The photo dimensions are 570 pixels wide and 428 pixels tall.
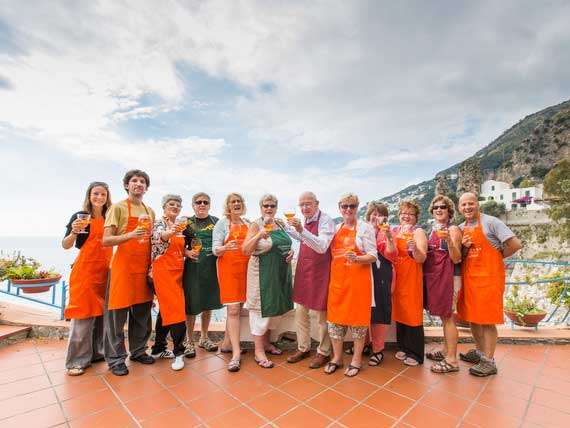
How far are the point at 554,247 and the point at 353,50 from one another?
118 ft

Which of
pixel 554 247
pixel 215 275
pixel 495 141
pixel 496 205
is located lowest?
pixel 554 247

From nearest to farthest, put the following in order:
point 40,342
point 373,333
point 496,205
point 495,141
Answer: point 373,333 < point 40,342 < point 496,205 < point 495,141

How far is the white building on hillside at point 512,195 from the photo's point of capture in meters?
43.6

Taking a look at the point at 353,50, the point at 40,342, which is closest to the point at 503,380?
the point at 40,342

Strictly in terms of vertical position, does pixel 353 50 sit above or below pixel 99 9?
above

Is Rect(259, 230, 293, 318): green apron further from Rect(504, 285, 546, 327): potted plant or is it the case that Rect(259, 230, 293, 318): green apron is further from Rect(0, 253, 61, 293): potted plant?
Rect(0, 253, 61, 293): potted plant

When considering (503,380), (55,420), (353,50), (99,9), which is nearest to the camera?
(55,420)

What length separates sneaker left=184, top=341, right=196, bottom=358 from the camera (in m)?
3.05

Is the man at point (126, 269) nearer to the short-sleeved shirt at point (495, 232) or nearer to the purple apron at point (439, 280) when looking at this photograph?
the purple apron at point (439, 280)

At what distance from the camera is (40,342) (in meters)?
3.40

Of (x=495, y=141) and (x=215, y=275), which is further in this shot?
(x=495, y=141)

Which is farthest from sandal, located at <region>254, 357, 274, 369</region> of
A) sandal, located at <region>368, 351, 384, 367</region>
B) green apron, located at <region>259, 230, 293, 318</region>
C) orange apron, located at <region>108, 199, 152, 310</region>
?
orange apron, located at <region>108, 199, 152, 310</region>

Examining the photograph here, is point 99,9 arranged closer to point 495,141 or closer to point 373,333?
point 373,333

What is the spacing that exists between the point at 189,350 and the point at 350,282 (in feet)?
6.44
